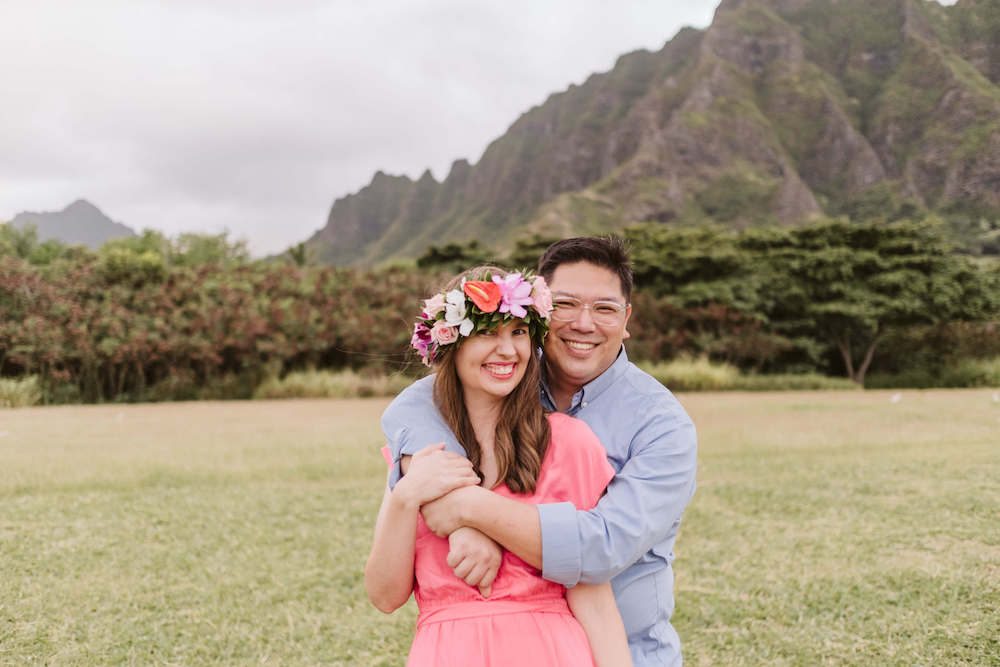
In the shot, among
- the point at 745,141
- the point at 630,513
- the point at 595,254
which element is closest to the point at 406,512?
the point at 630,513

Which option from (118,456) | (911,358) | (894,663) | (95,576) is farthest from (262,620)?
(911,358)

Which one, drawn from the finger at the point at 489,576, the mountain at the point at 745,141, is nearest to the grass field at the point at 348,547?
the finger at the point at 489,576

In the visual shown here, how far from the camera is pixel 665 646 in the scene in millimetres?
2037

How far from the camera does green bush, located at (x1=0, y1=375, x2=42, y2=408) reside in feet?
39.7

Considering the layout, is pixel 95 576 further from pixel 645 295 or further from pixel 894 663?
pixel 645 295

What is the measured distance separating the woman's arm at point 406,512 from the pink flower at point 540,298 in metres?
0.46

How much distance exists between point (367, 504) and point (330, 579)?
1820 millimetres

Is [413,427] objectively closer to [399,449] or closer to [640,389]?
[399,449]

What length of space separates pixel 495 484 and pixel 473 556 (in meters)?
0.22

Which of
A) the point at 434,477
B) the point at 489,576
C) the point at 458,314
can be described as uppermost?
the point at 458,314

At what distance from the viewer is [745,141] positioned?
95438 millimetres

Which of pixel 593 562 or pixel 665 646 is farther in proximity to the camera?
pixel 665 646

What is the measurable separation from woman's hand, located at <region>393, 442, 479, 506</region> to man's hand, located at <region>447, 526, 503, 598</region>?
114mm

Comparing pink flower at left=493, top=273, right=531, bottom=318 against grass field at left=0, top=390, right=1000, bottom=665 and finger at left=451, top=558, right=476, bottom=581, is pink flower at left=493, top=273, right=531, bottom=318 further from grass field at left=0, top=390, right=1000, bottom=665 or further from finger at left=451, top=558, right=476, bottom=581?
grass field at left=0, top=390, right=1000, bottom=665
